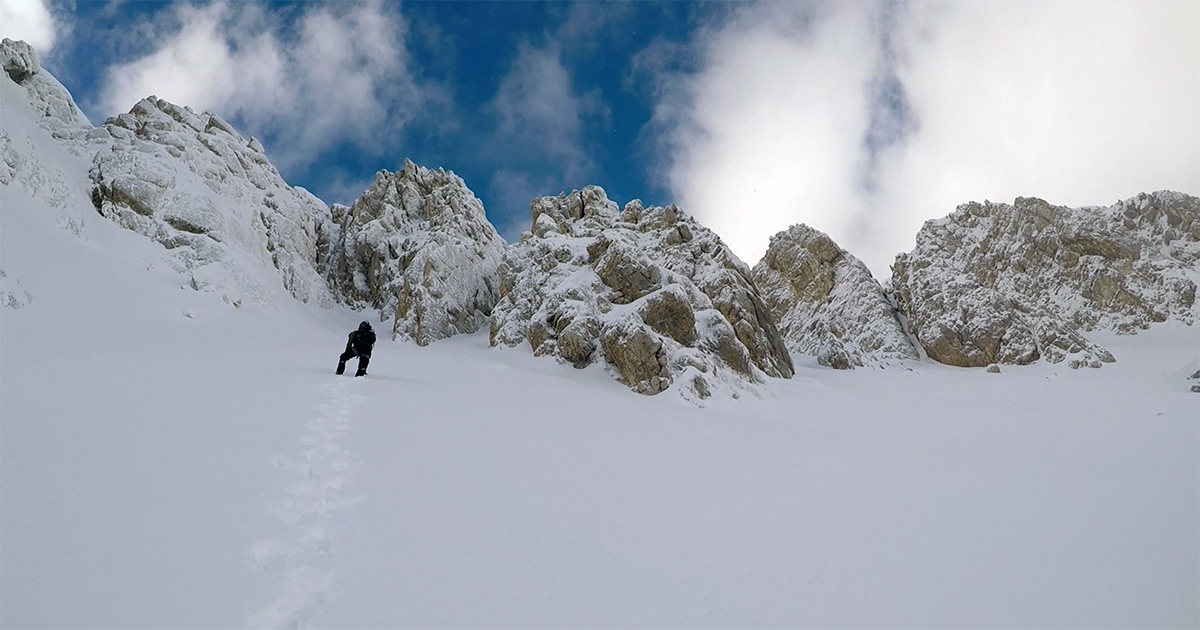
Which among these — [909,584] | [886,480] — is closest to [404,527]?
[909,584]

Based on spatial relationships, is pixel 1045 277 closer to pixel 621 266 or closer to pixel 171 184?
pixel 621 266

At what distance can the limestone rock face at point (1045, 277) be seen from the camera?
34.7 m

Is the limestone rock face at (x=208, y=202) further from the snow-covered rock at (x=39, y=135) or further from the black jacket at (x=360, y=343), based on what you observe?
the black jacket at (x=360, y=343)

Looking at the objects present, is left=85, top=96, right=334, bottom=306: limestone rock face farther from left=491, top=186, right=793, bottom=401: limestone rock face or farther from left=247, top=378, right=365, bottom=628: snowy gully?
left=247, top=378, right=365, bottom=628: snowy gully

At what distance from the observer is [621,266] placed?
25219mm

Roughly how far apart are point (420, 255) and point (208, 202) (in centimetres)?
1426

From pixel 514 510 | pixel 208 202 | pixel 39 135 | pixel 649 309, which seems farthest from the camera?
pixel 208 202

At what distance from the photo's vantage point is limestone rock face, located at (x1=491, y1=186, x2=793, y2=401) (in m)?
20.0

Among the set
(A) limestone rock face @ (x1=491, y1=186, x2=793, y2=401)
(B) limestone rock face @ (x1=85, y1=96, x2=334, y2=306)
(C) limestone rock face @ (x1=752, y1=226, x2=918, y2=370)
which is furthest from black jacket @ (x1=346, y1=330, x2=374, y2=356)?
(C) limestone rock face @ (x1=752, y1=226, x2=918, y2=370)

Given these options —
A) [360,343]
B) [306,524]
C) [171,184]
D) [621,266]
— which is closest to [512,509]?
[306,524]

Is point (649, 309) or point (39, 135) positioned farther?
point (39, 135)

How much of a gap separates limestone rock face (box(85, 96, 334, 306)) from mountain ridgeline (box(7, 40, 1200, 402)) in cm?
17

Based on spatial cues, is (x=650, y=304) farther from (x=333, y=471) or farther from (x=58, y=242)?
(x=58, y=242)

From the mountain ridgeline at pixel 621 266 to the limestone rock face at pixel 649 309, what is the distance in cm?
11
